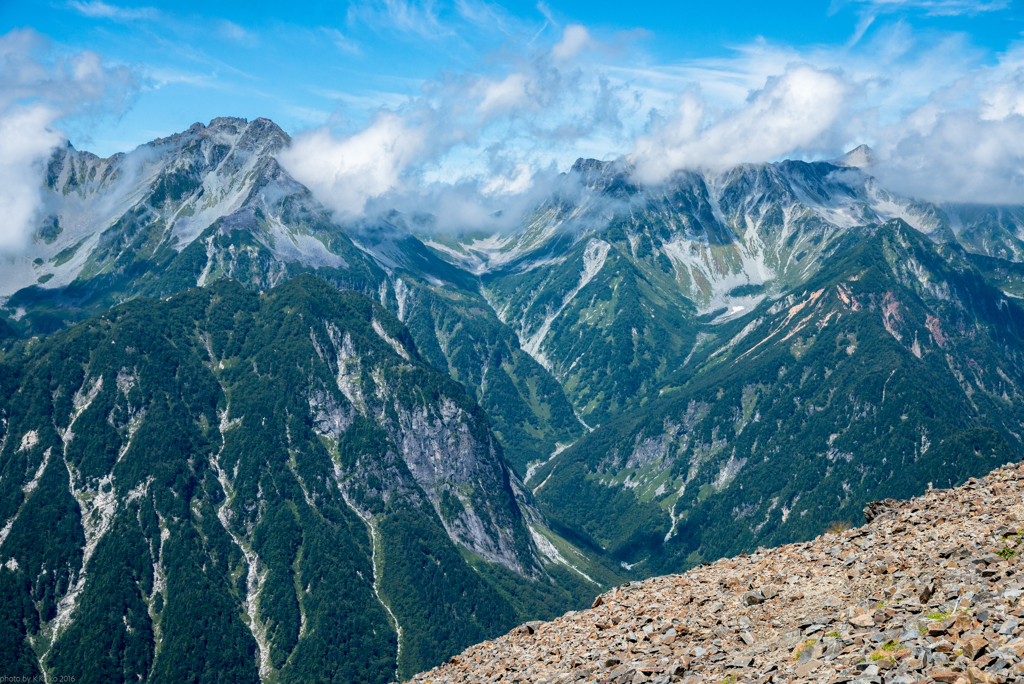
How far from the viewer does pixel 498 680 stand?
193 ft

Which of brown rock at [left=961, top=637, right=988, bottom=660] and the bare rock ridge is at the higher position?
the bare rock ridge

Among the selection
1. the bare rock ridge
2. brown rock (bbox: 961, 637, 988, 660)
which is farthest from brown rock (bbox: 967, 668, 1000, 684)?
brown rock (bbox: 961, 637, 988, 660)

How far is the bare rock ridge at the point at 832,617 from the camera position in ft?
114

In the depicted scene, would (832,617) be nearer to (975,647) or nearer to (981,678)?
(975,647)

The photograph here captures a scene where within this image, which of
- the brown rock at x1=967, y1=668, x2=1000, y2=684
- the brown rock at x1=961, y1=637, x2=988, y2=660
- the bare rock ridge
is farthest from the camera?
the bare rock ridge

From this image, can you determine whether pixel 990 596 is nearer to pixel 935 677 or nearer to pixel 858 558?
pixel 935 677

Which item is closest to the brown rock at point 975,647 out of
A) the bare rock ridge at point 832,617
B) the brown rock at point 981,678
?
the bare rock ridge at point 832,617

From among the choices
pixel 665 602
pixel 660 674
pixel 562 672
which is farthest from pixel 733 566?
pixel 660 674

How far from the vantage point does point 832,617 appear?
46.0 m

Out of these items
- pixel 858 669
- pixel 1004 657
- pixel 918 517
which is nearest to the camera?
pixel 1004 657

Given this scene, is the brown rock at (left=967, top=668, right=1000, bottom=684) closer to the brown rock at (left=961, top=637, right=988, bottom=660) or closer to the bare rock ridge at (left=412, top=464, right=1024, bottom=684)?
the bare rock ridge at (left=412, top=464, right=1024, bottom=684)

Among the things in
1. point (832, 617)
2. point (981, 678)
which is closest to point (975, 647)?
point (981, 678)

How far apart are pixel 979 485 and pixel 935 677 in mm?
42919

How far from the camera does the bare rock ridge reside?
34.8 metres
